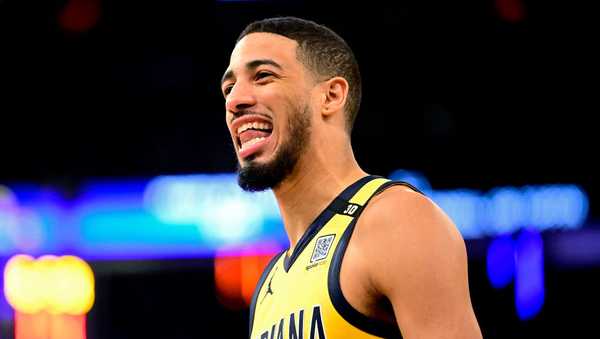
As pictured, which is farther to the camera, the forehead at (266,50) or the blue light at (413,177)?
the blue light at (413,177)

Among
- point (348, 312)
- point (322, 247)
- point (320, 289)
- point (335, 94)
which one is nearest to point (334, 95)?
point (335, 94)

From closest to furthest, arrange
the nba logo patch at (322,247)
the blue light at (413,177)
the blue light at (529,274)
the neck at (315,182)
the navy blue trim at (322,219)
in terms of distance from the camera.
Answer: the nba logo patch at (322,247) < the navy blue trim at (322,219) < the neck at (315,182) < the blue light at (529,274) < the blue light at (413,177)

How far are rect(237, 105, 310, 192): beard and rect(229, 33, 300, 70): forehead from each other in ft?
0.56

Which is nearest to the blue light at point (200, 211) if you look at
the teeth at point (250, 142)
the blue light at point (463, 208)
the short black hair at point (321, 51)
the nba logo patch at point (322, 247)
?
the blue light at point (463, 208)

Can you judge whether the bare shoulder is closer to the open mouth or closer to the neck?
the neck

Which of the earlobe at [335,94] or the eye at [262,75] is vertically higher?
the eye at [262,75]

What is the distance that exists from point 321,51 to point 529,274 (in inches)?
311

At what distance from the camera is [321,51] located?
3.31m

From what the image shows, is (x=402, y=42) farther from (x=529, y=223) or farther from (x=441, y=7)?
(x=529, y=223)

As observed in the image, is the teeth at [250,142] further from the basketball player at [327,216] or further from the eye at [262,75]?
the eye at [262,75]

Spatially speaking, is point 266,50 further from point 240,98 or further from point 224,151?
point 224,151

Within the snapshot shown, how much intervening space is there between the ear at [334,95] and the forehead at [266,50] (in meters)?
0.12

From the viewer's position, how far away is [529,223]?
10.9 metres

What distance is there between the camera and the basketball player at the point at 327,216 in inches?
102
